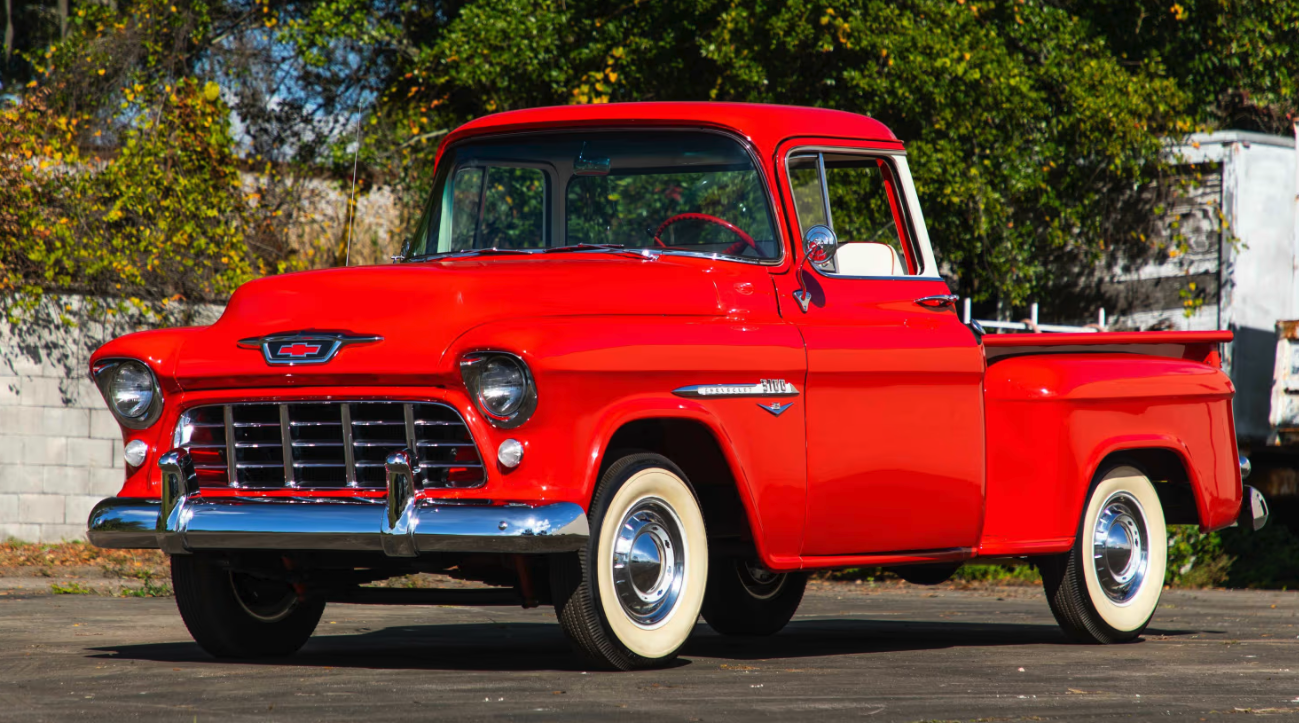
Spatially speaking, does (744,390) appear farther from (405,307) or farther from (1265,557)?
(1265,557)

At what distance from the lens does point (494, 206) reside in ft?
24.8

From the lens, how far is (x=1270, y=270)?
1634 cm

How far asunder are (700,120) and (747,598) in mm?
2695

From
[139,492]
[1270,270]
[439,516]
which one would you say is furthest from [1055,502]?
[1270,270]

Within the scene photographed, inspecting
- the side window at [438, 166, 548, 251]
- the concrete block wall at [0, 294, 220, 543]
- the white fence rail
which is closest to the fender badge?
the side window at [438, 166, 548, 251]

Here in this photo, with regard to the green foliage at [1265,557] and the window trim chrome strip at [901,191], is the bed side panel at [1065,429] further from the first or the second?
the green foliage at [1265,557]

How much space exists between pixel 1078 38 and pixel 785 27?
10.5ft

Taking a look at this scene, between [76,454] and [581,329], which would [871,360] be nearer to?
[581,329]

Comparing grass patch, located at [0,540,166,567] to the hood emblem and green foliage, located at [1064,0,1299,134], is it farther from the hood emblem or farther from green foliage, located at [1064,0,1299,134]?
green foliage, located at [1064,0,1299,134]

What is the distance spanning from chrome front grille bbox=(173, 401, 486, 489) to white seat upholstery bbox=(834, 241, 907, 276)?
2.04m

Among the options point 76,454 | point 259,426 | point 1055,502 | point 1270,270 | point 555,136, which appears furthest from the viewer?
point 1270,270

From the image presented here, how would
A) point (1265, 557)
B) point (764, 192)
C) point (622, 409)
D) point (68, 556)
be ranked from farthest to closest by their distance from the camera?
point (1265, 557)
point (68, 556)
point (764, 192)
point (622, 409)

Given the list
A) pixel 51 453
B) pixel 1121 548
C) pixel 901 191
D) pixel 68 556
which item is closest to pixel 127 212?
pixel 51 453

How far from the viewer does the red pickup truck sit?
19.7 feet
